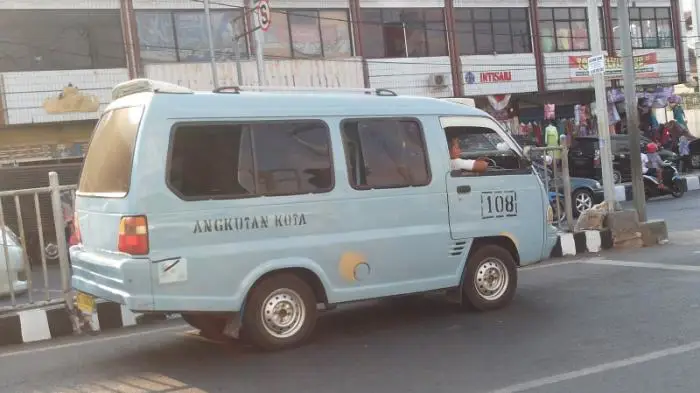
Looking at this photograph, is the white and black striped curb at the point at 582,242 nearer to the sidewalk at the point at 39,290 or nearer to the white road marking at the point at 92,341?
the white road marking at the point at 92,341

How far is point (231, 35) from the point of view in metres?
22.9

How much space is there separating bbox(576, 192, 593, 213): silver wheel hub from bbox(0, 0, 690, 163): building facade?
1137 centimetres

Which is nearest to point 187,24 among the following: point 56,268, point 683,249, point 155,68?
point 155,68

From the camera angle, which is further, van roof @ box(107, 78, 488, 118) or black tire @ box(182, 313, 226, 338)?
black tire @ box(182, 313, 226, 338)

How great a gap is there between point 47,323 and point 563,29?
2750 centimetres

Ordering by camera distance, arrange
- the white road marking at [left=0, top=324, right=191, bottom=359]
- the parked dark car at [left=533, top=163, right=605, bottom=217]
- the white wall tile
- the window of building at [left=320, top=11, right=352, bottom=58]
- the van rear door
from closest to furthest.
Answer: the van rear door → the white road marking at [left=0, top=324, right=191, bottom=359] → the parked dark car at [left=533, top=163, right=605, bottom=217] → the white wall tile → the window of building at [left=320, top=11, right=352, bottom=58]

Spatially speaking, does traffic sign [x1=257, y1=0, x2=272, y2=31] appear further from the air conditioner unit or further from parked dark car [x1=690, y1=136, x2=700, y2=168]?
parked dark car [x1=690, y1=136, x2=700, y2=168]

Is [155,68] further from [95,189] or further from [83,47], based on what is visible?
[95,189]

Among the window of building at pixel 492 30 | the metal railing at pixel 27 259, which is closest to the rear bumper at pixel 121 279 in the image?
the metal railing at pixel 27 259

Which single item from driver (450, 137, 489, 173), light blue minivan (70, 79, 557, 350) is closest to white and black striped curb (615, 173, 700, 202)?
driver (450, 137, 489, 173)

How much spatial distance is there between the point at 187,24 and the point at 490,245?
18.4 m

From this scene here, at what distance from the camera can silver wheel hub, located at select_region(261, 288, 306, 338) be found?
5.07 meters

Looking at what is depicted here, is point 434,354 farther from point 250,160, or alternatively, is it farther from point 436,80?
point 436,80

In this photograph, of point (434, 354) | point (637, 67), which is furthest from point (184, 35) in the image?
point (637, 67)
